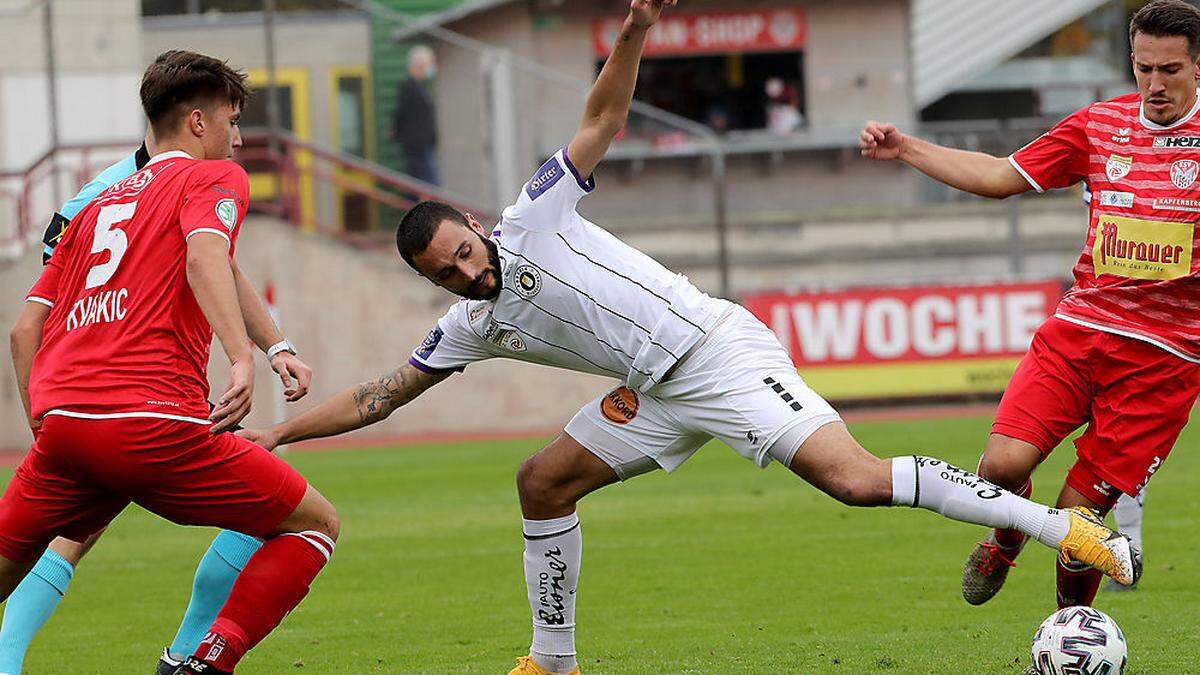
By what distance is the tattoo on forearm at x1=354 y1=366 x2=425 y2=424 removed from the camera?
6.77 m

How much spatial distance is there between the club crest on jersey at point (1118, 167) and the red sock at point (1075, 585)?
5.04ft

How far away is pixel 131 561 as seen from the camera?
11234mm

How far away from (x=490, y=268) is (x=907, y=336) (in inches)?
592

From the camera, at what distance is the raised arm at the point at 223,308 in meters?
5.41

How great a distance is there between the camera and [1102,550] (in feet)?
19.0

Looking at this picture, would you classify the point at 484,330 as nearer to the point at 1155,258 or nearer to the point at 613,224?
the point at 1155,258

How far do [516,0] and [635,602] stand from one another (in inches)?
794

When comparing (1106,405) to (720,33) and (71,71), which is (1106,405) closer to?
(71,71)

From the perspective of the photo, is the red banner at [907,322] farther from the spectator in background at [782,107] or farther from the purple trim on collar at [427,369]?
the purple trim on collar at [427,369]

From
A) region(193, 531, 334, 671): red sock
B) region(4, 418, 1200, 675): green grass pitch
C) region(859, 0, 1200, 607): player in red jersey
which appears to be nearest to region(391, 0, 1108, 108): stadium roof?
region(4, 418, 1200, 675): green grass pitch

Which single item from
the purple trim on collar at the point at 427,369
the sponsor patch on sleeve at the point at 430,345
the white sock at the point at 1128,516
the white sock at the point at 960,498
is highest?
the sponsor patch on sleeve at the point at 430,345

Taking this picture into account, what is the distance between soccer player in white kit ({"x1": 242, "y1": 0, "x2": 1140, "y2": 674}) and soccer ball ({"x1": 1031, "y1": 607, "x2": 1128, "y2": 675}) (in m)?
0.32

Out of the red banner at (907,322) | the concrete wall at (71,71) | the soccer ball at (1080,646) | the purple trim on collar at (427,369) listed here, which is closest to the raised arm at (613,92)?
the purple trim on collar at (427,369)

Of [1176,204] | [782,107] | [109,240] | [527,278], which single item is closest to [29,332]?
[109,240]
